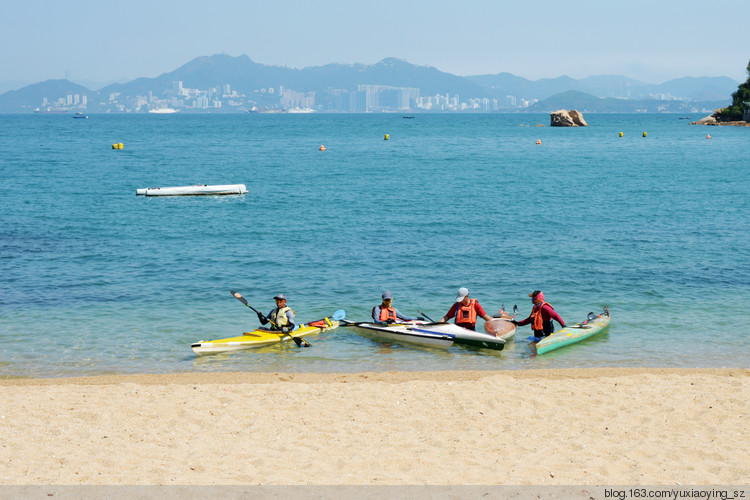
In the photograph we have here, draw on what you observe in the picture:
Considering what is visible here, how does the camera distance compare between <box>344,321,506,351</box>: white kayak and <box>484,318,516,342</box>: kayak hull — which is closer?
<box>344,321,506,351</box>: white kayak

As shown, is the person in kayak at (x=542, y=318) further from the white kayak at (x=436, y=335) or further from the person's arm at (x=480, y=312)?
the white kayak at (x=436, y=335)

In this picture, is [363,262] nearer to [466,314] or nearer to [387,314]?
[387,314]

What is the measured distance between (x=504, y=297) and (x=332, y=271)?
6.95 m

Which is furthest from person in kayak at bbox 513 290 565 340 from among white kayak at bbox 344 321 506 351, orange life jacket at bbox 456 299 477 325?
orange life jacket at bbox 456 299 477 325

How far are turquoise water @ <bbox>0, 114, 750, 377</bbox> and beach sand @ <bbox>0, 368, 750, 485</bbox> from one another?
7.91 ft

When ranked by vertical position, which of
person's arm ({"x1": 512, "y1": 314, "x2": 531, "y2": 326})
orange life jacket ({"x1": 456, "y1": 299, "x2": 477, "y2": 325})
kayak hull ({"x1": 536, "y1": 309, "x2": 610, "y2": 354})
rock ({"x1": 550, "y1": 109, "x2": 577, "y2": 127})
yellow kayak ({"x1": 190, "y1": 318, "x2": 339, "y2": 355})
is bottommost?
yellow kayak ({"x1": 190, "y1": 318, "x2": 339, "y2": 355})

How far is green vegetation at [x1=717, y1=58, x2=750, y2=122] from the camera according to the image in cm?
15188

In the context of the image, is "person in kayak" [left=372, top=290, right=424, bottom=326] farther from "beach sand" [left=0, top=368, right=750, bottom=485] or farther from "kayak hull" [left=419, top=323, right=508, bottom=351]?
"beach sand" [left=0, top=368, right=750, bottom=485]

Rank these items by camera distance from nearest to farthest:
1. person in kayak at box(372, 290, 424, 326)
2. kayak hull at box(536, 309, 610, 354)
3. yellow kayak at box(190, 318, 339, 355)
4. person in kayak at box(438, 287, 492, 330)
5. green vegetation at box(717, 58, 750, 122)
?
1. yellow kayak at box(190, 318, 339, 355)
2. kayak hull at box(536, 309, 610, 354)
3. person in kayak at box(438, 287, 492, 330)
4. person in kayak at box(372, 290, 424, 326)
5. green vegetation at box(717, 58, 750, 122)

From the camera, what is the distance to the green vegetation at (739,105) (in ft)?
498

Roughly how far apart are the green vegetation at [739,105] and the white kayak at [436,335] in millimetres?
153113

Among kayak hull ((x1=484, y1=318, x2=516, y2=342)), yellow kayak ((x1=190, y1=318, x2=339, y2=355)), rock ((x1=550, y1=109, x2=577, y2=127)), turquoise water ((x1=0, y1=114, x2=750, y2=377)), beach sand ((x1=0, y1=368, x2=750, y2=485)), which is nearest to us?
beach sand ((x1=0, y1=368, x2=750, y2=485))

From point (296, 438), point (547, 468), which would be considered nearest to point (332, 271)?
point (296, 438)

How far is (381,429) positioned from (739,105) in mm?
166885
